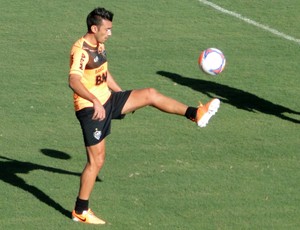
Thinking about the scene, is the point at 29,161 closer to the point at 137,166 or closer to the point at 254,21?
the point at 137,166

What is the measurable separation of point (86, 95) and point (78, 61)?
18.2 inches

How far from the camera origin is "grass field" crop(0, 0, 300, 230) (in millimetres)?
11930

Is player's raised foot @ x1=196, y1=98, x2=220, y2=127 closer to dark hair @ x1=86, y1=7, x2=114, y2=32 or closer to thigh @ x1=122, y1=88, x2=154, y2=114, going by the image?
thigh @ x1=122, y1=88, x2=154, y2=114

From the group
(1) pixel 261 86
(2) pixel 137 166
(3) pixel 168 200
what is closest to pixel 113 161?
(2) pixel 137 166

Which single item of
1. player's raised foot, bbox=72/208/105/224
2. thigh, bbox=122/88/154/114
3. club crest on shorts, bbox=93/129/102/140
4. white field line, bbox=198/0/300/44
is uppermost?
thigh, bbox=122/88/154/114

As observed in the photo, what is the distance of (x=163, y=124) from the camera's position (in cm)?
1503

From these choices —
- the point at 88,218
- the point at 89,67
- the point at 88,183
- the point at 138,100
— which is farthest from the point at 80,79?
the point at 88,218

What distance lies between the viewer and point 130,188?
12523 mm

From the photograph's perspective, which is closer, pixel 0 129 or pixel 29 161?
pixel 29 161

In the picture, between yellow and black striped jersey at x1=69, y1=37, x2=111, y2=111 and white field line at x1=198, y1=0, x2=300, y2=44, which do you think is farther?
white field line at x1=198, y1=0, x2=300, y2=44

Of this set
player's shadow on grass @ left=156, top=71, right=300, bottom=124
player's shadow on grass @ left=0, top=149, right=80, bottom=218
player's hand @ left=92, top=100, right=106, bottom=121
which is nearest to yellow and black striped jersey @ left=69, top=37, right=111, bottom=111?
player's hand @ left=92, top=100, right=106, bottom=121

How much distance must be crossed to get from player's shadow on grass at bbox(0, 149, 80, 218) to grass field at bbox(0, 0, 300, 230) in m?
0.01

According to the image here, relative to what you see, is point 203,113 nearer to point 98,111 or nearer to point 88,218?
point 98,111

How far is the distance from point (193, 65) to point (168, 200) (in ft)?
20.0
